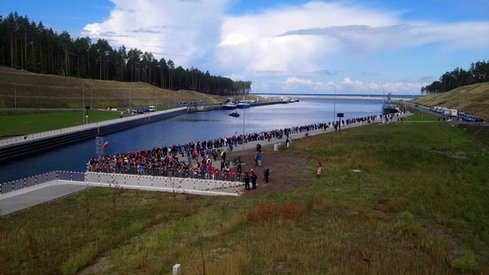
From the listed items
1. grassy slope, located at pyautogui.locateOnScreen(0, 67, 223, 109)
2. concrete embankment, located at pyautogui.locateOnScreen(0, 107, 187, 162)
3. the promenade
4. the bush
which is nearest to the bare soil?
the promenade

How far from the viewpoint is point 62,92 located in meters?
111

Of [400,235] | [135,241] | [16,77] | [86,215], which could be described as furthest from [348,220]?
[16,77]

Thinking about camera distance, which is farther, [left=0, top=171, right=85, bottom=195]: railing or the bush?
[left=0, top=171, right=85, bottom=195]: railing

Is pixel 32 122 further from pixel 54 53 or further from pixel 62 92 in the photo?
pixel 54 53

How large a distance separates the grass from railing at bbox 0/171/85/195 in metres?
4.54

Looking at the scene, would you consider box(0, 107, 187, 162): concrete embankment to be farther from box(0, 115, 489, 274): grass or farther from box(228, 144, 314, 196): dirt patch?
box(0, 115, 489, 274): grass

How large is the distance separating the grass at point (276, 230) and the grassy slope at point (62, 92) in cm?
7745

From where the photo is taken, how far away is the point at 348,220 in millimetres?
17984

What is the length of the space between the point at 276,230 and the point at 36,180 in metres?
21.0

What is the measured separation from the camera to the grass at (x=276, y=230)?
41.6 feet

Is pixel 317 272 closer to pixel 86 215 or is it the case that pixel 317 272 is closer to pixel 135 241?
pixel 135 241

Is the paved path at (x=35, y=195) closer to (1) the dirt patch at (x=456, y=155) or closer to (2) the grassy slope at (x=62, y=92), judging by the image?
(1) the dirt patch at (x=456, y=155)

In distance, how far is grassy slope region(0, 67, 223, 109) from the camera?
95062mm

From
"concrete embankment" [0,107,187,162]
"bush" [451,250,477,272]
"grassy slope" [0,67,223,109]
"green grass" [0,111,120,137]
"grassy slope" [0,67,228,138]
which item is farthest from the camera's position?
"grassy slope" [0,67,223,109]
